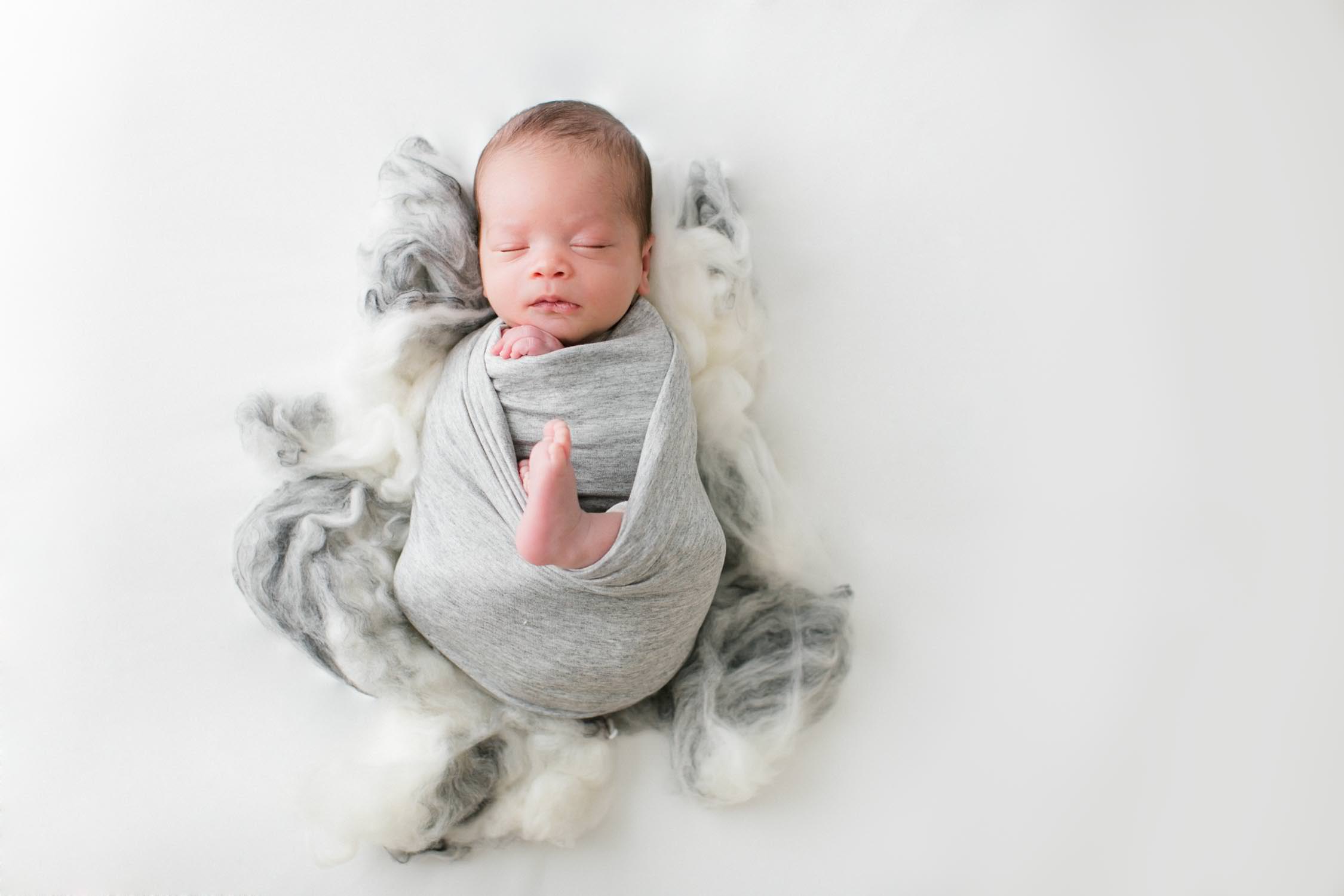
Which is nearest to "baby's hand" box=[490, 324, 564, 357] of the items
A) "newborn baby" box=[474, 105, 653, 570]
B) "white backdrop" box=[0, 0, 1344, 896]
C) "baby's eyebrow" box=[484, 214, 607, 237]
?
"newborn baby" box=[474, 105, 653, 570]

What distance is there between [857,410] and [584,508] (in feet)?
1.57

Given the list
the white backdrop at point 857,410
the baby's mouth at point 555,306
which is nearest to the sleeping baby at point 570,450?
the baby's mouth at point 555,306

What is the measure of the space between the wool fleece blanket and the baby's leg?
0.06 metres

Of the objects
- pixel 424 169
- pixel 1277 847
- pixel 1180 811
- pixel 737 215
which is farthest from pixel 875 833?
pixel 424 169

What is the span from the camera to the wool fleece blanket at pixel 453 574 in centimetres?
118

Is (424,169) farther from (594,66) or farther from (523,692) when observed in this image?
(523,692)

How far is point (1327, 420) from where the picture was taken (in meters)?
1.47

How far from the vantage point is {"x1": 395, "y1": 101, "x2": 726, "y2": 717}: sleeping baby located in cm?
114

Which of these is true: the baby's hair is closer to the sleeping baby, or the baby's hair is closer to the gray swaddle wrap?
the sleeping baby

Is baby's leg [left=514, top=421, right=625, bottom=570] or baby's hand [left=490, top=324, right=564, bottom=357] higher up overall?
baby's hand [left=490, top=324, right=564, bottom=357]

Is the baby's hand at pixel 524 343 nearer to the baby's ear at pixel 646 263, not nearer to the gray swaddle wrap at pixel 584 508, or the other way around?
the gray swaddle wrap at pixel 584 508

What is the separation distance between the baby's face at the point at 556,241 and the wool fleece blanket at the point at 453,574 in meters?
0.11

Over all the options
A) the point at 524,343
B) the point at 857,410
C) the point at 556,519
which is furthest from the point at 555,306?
the point at 857,410

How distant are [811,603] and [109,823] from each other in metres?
1.01
